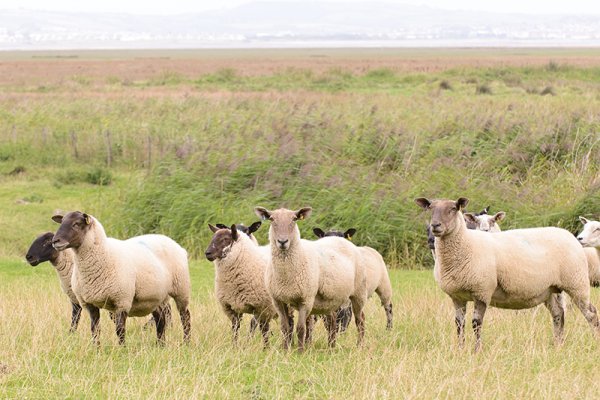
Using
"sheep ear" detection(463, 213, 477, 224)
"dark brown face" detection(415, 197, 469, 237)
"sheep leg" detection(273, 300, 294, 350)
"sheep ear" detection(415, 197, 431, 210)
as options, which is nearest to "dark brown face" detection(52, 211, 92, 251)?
"sheep leg" detection(273, 300, 294, 350)

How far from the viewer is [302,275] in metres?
10.5

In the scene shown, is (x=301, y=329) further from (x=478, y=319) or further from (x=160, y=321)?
(x=160, y=321)

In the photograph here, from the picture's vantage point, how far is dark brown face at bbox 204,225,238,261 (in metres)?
11.0

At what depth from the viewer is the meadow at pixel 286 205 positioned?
920 cm

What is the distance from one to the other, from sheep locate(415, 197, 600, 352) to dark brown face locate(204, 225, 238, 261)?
7.12ft

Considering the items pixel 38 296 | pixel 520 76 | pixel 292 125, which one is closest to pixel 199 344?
pixel 38 296

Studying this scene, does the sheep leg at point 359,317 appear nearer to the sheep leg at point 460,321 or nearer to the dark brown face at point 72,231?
the sheep leg at point 460,321

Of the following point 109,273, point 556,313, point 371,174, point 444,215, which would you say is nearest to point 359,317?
point 444,215

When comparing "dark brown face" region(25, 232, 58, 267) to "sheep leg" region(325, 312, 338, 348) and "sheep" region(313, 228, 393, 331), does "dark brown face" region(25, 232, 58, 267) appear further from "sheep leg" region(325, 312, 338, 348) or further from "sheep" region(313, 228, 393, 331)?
"sheep leg" region(325, 312, 338, 348)

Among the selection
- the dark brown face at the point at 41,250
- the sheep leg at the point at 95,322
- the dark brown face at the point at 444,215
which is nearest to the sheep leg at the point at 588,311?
the dark brown face at the point at 444,215

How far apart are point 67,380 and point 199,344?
2.26m

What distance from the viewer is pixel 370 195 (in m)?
19.3

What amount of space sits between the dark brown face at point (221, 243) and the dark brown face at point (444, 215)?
7.53 ft

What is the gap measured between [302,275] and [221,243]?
1121 millimetres
